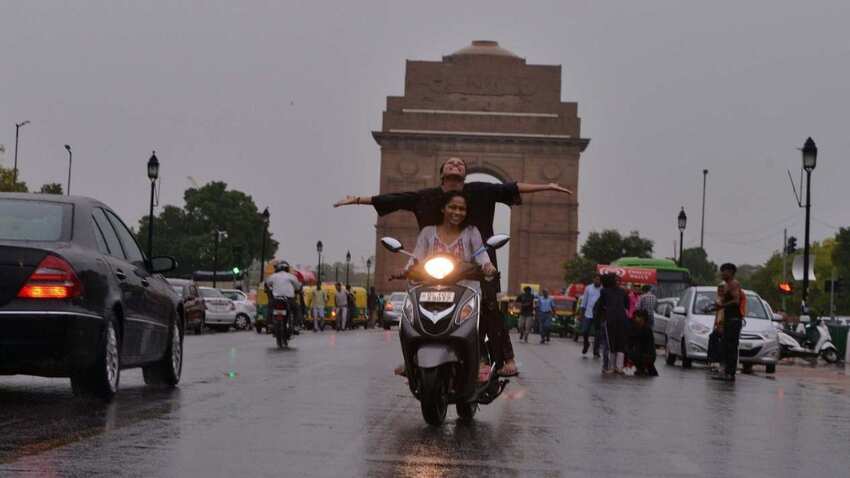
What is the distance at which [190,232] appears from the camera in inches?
5276

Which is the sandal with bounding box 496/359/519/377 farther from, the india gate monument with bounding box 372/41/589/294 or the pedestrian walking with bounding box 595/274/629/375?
the india gate monument with bounding box 372/41/589/294

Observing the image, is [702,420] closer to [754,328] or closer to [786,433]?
[786,433]

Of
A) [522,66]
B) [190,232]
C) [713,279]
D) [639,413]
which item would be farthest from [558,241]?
[713,279]

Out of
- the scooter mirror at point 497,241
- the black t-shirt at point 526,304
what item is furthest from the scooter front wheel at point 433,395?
the black t-shirt at point 526,304

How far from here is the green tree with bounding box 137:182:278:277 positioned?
12912 centimetres

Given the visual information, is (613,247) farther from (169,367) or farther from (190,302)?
(169,367)

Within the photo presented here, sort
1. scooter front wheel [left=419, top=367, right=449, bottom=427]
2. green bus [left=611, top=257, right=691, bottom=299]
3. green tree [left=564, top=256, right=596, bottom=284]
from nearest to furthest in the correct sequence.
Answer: scooter front wheel [left=419, top=367, right=449, bottom=427]
green bus [left=611, top=257, right=691, bottom=299]
green tree [left=564, top=256, right=596, bottom=284]

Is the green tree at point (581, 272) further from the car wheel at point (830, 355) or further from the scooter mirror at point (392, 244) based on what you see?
the scooter mirror at point (392, 244)

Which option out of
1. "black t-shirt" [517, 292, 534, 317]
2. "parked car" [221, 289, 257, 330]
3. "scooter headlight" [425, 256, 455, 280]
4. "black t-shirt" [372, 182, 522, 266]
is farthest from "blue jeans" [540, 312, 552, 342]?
"scooter headlight" [425, 256, 455, 280]

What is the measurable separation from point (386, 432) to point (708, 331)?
54.3 feet

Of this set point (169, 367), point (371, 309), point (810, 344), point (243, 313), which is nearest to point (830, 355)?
point (810, 344)

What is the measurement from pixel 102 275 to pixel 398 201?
2.13 m

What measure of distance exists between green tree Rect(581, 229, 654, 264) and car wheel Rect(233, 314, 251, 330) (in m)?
76.1

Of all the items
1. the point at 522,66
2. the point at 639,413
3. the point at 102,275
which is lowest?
the point at 639,413
